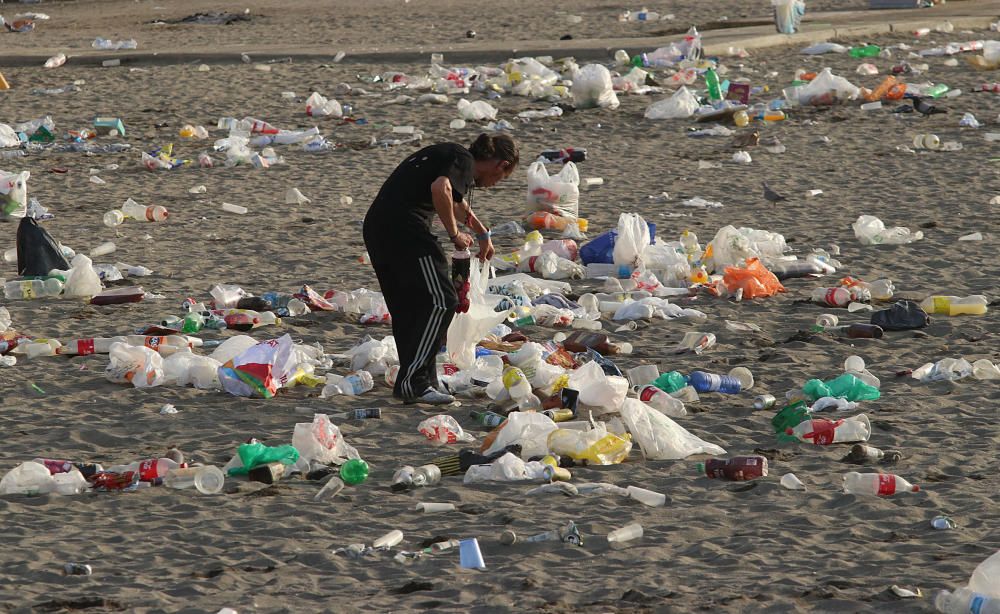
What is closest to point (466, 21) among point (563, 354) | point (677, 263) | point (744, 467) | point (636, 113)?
point (636, 113)

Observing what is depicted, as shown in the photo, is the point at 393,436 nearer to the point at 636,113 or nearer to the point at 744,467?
the point at 744,467

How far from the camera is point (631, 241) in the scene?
25.0ft

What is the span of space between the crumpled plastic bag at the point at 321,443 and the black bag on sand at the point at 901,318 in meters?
2.85

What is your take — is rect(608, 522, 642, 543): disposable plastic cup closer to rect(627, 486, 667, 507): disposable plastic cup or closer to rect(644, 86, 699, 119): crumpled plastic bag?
rect(627, 486, 667, 507): disposable plastic cup

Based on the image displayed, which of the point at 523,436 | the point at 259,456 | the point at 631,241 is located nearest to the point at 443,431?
the point at 523,436

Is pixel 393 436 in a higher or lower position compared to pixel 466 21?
lower

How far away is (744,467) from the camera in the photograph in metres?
4.61

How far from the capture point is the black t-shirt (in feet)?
17.8

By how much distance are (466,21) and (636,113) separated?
7.24 metres

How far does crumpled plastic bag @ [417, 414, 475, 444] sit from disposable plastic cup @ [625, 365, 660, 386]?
0.94 metres

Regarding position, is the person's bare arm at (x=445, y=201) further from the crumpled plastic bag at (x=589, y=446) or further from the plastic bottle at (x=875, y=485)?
the plastic bottle at (x=875, y=485)

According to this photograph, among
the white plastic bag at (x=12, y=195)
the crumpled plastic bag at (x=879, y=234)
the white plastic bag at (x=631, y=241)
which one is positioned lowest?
the crumpled plastic bag at (x=879, y=234)

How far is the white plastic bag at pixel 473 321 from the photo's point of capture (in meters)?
5.82

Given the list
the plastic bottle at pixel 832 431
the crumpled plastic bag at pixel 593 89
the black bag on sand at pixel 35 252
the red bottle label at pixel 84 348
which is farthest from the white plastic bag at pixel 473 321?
the crumpled plastic bag at pixel 593 89
